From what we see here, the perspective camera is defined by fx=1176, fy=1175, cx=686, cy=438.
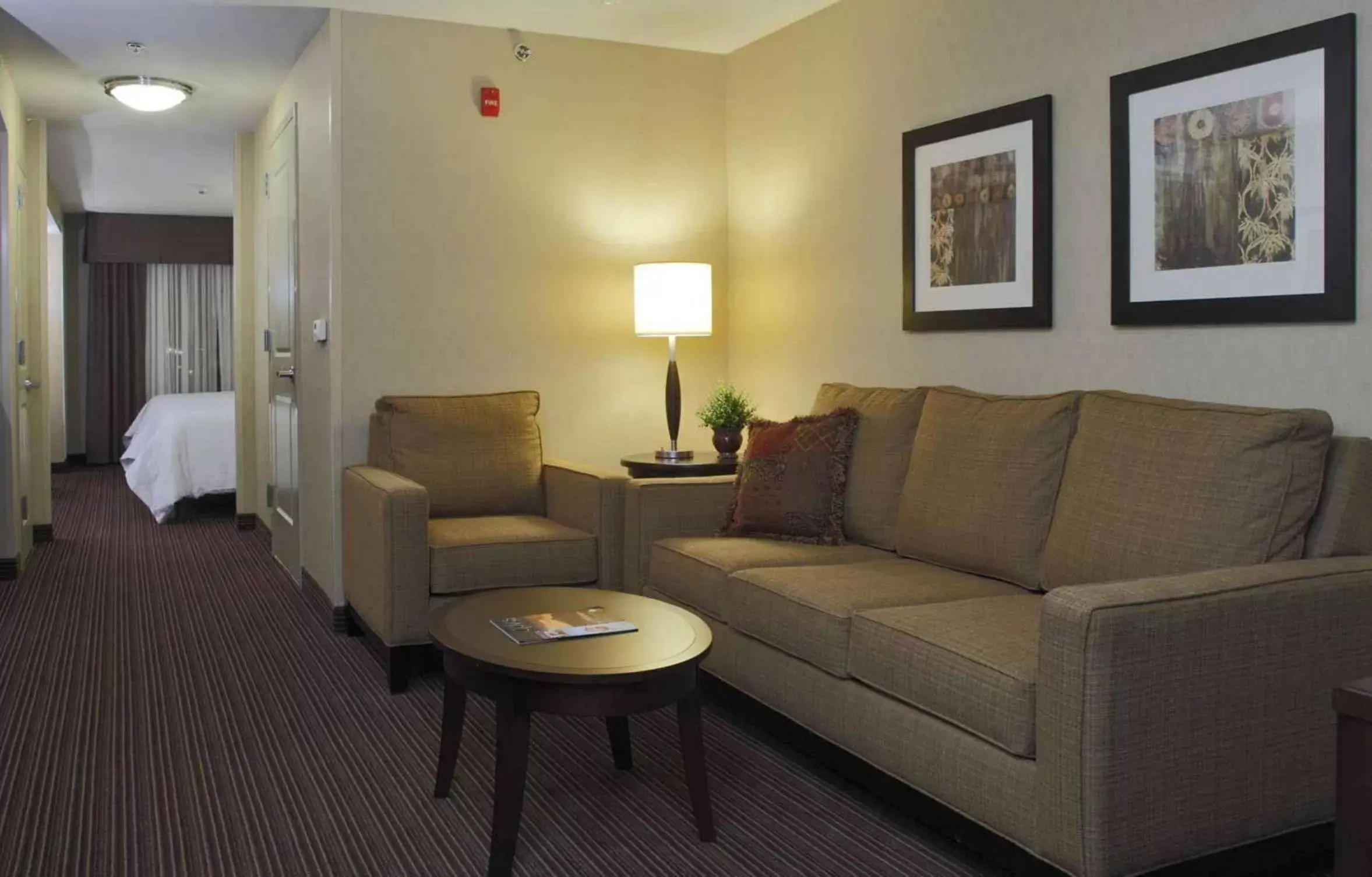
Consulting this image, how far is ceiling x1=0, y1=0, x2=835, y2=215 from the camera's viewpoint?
418 cm

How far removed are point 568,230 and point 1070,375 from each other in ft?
7.11

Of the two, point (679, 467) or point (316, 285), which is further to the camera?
point (316, 285)

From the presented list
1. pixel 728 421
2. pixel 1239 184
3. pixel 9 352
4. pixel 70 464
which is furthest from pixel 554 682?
pixel 70 464

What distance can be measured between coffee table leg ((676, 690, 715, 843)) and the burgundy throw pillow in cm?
113

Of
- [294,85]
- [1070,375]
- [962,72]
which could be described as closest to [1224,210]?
[1070,375]

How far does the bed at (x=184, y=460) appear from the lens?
719 cm

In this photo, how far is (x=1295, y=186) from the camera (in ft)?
8.60

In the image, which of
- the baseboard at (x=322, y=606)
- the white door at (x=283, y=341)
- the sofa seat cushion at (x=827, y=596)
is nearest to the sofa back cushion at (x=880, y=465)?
the sofa seat cushion at (x=827, y=596)

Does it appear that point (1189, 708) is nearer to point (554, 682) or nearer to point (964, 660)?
point (964, 660)

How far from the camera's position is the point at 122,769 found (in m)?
2.89

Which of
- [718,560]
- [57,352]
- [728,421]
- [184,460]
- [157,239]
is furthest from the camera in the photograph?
[157,239]

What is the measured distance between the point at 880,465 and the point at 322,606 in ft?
7.72

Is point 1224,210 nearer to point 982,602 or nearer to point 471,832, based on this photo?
point 982,602

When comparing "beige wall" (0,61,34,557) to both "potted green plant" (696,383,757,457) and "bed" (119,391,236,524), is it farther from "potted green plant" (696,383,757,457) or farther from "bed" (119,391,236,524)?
"potted green plant" (696,383,757,457)
